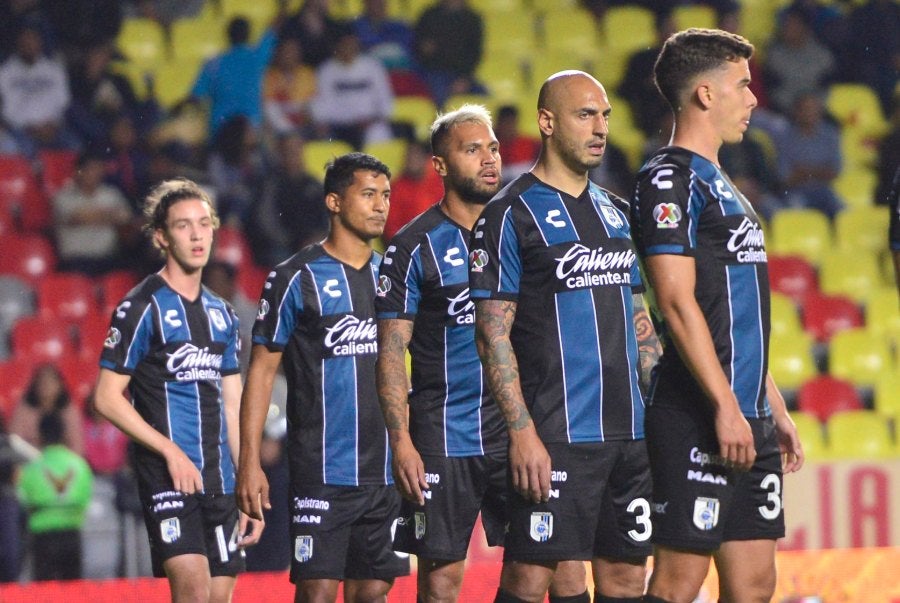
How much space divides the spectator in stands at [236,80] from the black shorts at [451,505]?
6756mm

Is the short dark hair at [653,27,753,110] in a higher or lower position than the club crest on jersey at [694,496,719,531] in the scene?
higher

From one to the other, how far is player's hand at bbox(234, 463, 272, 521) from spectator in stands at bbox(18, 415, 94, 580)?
341cm

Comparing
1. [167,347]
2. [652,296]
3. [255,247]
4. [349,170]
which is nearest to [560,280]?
[652,296]

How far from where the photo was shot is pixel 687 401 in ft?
14.4

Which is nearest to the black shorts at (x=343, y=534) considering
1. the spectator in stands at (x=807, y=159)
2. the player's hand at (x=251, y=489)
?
the player's hand at (x=251, y=489)

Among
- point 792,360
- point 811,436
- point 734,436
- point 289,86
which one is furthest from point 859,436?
point 734,436

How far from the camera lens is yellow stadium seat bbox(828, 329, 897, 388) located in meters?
10.8

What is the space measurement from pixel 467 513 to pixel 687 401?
3.78ft

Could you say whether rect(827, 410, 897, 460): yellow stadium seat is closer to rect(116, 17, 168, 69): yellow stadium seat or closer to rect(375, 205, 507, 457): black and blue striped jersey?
rect(375, 205, 507, 457): black and blue striped jersey

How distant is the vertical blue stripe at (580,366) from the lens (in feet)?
14.9

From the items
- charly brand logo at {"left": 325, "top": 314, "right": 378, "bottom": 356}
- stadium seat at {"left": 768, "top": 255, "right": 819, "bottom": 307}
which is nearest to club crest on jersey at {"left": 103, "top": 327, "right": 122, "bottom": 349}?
charly brand logo at {"left": 325, "top": 314, "right": 378, "bottom": 356}

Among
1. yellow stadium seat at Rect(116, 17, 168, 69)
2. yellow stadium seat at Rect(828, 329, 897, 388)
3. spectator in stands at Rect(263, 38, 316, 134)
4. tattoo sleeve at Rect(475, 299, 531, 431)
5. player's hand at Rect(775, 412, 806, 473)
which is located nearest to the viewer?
tattoo sleeve at Rect(475, 299, 531, 431)

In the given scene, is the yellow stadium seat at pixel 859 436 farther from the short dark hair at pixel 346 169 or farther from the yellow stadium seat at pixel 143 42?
the yellow stadium seat at pixel 143 42

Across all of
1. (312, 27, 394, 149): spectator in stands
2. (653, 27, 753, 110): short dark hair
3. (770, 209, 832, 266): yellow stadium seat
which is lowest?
(653, 27, 753, 110): short dark hair
